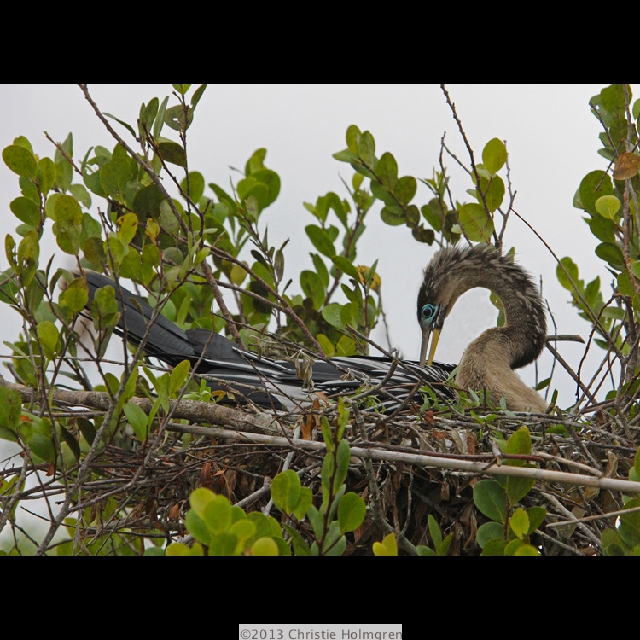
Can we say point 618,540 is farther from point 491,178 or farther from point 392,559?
point 491,178

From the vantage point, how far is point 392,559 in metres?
1.19

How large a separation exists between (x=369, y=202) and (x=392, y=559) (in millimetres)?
2302

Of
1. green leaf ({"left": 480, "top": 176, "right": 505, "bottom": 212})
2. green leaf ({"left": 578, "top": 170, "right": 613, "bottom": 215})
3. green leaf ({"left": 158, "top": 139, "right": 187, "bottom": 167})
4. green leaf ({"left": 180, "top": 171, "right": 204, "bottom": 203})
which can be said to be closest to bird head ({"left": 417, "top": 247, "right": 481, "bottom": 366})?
green leaf ({"left": 480, "top": 176, "right": 505, "bottom": 212})

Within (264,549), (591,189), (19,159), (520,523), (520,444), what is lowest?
(264,549)

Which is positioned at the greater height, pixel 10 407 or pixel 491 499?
pixel 10 407

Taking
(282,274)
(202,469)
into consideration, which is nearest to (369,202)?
(282,274)

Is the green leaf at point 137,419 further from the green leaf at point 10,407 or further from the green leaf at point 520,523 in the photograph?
the green leaf at point 520,523

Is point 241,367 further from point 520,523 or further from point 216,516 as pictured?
point 216,516

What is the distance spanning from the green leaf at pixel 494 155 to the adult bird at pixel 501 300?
84 cm

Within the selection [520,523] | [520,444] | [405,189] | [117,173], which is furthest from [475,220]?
[520,523]

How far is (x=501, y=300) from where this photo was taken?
3564mm

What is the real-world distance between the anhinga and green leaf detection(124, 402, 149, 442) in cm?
38

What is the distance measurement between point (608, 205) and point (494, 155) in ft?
1.58

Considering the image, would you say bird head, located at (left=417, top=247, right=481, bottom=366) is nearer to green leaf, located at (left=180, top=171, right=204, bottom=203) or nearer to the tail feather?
the tail feather
